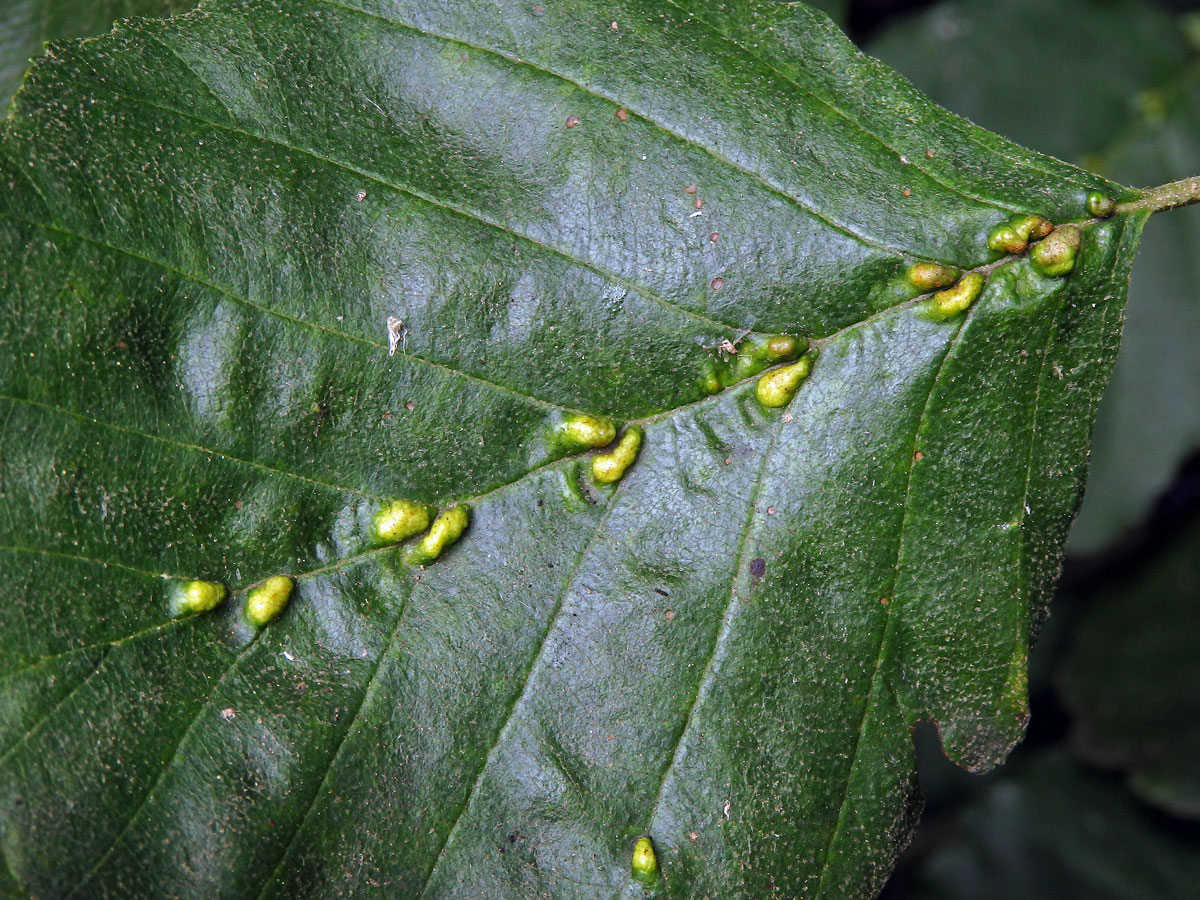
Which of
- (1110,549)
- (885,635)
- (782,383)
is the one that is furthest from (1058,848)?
(782,383)

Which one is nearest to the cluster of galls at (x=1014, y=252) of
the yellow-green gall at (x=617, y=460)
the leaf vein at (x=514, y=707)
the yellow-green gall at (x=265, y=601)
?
the yellow-green gall at (x=617, y=460)

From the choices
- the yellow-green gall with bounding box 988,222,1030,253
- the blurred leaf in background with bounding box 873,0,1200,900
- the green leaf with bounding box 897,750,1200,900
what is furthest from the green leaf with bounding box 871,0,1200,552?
the yellow-green gall with bounding box 988,222,1030,253

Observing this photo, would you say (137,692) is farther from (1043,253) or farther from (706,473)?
(1043,253)

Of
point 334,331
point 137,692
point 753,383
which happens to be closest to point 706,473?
point 753,383

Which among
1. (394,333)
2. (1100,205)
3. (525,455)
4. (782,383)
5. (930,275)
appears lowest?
(525,455)

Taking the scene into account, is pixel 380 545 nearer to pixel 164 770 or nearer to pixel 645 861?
pixel 164 770
